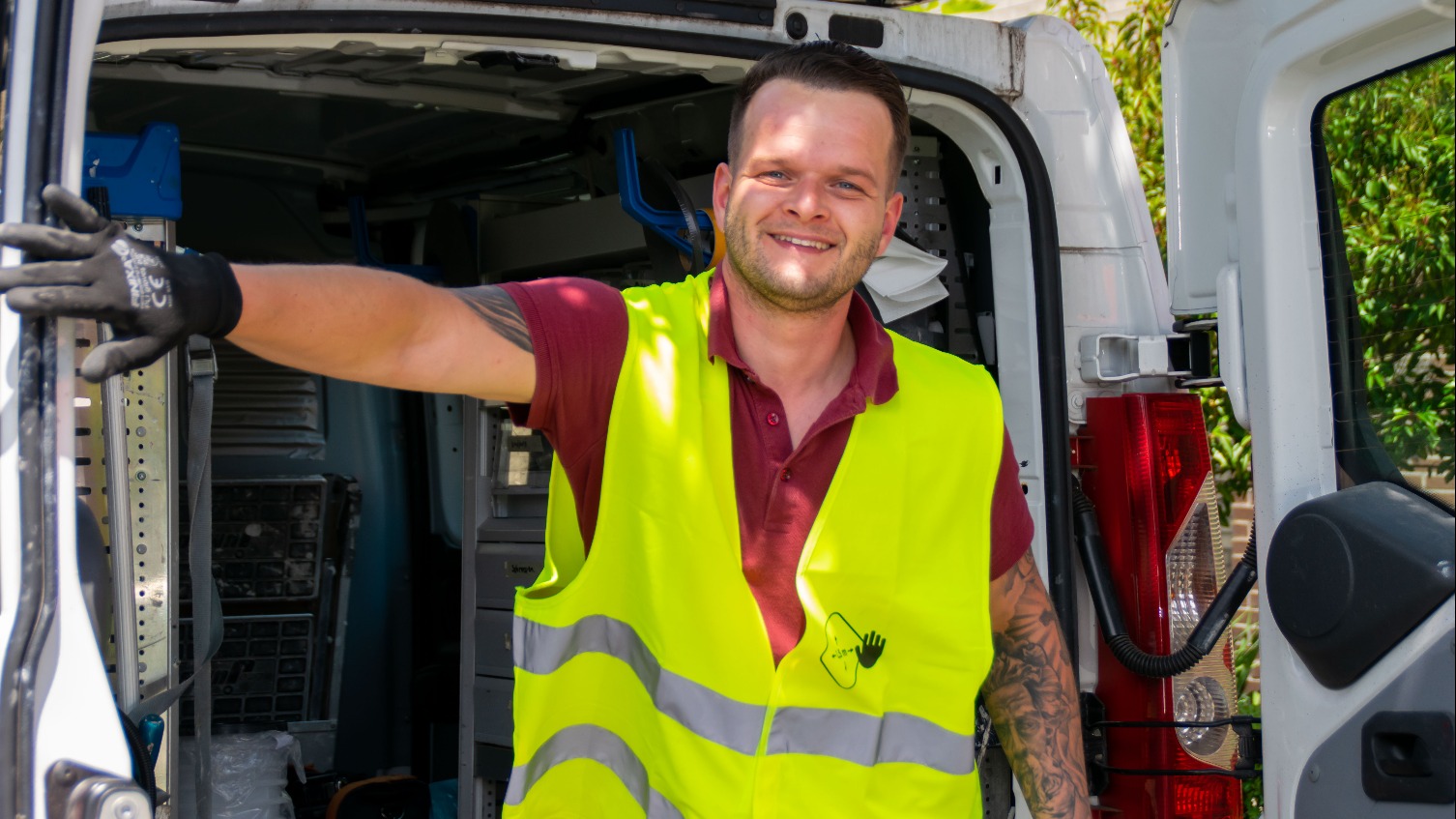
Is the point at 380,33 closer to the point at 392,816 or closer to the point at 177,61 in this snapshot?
the point at 177,61

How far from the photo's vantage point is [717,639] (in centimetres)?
195

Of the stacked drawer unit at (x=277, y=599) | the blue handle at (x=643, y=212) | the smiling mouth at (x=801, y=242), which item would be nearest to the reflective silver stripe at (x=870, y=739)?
the smiling mouth at (x=801, y=242)

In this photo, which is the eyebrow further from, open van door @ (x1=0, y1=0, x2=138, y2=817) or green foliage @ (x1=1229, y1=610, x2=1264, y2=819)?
green foliage @ (x1=1229, y1=610, x2=1264, y2=819)

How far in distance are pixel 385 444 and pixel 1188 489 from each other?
2565 millimetres

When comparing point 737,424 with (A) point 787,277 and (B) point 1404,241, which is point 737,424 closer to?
(A) point 787,277

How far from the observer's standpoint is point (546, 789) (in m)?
2.03

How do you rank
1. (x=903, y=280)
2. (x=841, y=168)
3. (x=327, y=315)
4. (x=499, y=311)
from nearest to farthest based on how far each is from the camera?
(x=327, y=315), (x=499, y=311), (x=841, y=168), (x=903, y=280)

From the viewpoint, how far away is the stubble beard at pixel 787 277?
2082 mm

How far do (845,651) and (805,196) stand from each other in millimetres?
635

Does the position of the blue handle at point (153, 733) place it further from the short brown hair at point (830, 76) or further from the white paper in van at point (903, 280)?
the white paper in van at point (903, 280)

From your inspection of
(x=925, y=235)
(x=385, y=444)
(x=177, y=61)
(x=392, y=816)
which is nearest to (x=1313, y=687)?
(x=925, y=235)

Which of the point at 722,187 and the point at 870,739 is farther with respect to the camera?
the point at 722,187

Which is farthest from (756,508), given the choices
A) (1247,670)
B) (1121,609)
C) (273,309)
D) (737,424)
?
(1247,670)

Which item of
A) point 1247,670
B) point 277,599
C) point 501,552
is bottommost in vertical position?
point 1247,670
